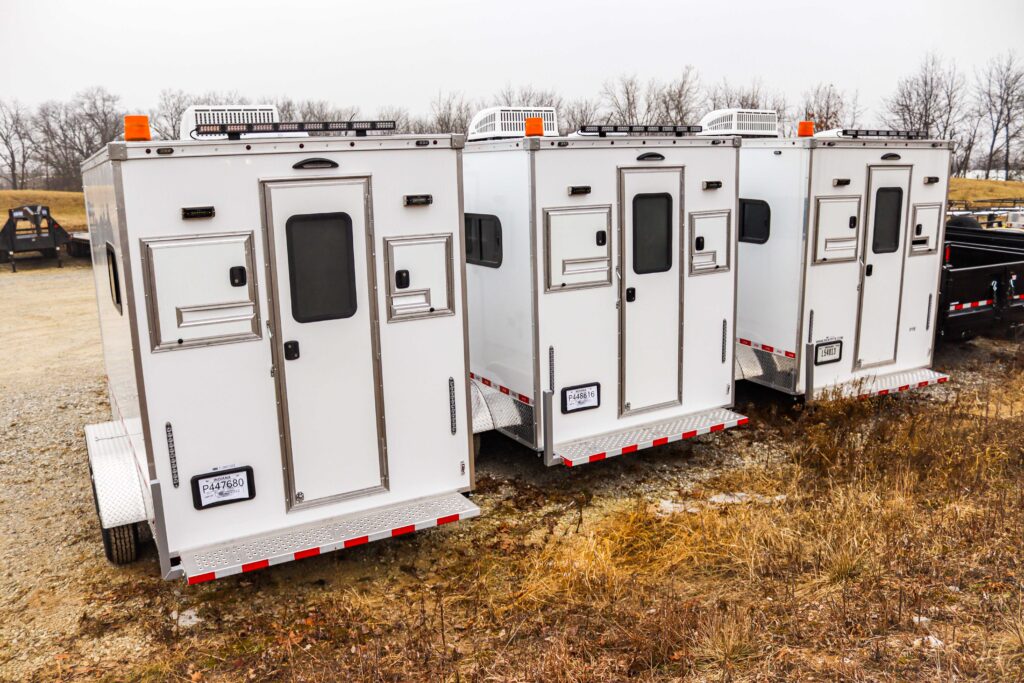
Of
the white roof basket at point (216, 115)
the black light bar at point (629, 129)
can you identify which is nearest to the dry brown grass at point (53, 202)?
the white roof basket at point (216, 115)

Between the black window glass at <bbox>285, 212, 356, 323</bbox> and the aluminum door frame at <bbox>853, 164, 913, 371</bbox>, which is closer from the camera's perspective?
the black window glass at <bbox>285, 212, 356, 323</bbox>

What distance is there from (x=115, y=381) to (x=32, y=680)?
2.31 metres

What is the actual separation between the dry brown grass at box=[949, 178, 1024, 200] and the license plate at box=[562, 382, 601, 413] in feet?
133

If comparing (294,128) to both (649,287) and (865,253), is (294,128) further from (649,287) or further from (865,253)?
(865,253)

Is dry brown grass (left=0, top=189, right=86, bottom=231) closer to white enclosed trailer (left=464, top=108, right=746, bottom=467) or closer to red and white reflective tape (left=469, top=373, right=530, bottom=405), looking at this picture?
red and white reflective tape (left=469, top=373, right=530, bottom=405)

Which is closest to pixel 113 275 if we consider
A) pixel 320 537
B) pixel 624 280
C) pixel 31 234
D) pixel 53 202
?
pixel 320 537

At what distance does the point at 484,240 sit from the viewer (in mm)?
6836

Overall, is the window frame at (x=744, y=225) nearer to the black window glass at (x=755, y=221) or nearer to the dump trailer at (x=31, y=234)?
the black window glass at (x=755, y=221)

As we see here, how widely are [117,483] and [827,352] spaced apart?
6.11 metres

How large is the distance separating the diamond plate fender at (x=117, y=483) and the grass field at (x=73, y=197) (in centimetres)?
3360

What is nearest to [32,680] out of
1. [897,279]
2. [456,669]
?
[456,669]

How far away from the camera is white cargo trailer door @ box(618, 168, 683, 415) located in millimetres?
6523

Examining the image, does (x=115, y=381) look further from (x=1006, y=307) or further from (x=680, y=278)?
(x=1006, y=307)

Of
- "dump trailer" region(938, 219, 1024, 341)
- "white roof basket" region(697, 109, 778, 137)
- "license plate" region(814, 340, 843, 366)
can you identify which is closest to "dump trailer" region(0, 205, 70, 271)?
"white roof basket" region(697, 109, 778, 137)
